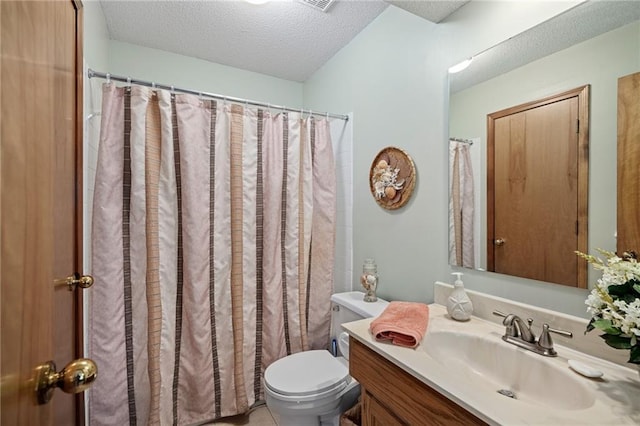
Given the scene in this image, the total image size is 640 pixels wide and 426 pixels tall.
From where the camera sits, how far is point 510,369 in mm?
950

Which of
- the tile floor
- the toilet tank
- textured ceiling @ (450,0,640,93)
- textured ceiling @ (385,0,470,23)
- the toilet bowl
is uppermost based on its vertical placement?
textured ceiling @ (385,0,470,23)

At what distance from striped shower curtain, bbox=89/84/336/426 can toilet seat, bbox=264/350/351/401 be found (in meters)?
0.36

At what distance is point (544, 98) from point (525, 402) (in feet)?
3.19

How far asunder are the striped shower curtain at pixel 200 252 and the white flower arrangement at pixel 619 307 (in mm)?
1457

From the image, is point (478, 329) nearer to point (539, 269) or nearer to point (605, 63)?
point (539, 269)

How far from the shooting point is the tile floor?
1741 millimetres

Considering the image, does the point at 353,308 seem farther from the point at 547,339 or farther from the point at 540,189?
the point at 540,189

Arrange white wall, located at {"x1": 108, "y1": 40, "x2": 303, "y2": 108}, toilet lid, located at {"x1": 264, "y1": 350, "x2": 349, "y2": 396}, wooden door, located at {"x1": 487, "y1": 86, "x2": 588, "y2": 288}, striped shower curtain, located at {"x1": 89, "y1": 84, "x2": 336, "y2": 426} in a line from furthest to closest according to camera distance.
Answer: white wall, located at {"x1": 108, "y1": 40, "x2": 303, "y2": 108} < striped shower curtain, located at {"x1": 89, "y1": 84, "x2": 336, "y2": 426} < toilet lid, located at {"x1": 264, "y1": 350, "x2": 349, "y2": 396} < wooden door, located at {"x1": 487, "y1": 86, "x2": 588, "y2": 288}

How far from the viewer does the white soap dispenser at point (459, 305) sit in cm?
116

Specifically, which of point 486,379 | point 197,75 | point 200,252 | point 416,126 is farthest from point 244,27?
point 486,379

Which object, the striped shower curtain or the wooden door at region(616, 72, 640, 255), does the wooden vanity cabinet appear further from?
the striped shower curtain

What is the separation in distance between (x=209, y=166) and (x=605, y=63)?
1.72m

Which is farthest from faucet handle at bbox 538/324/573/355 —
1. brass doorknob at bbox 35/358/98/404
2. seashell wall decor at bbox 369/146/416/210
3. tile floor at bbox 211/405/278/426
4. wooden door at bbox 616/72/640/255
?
tile floor at bbox 211/405/278/426

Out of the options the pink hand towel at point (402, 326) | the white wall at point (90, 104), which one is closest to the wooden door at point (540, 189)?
the pink hand towel at point (402, 326)
